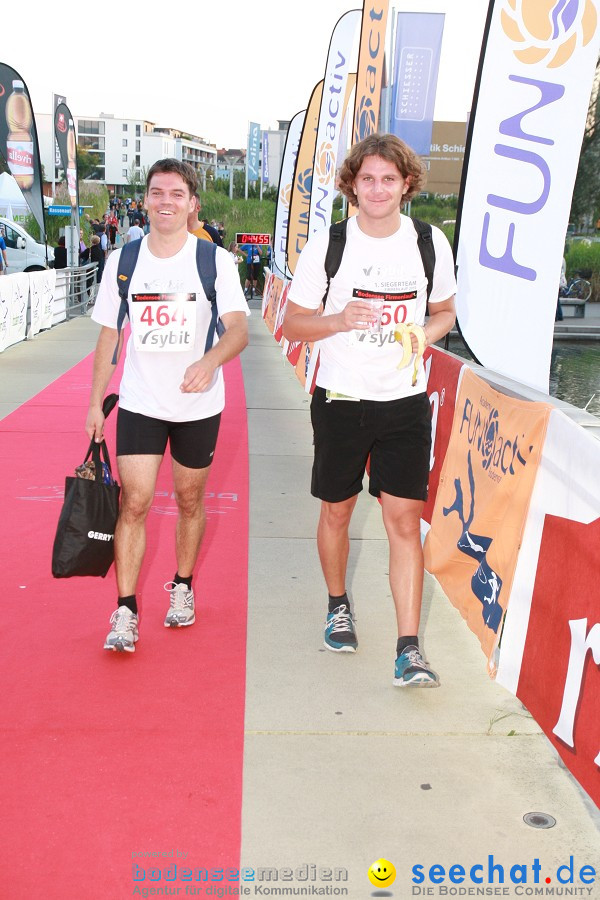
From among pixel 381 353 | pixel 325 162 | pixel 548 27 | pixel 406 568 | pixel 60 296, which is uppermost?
pixel 548 27

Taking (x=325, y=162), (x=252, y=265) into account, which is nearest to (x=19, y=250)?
(x=252, y=265)

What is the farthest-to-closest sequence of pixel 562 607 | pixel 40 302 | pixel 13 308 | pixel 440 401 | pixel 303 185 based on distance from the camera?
pixel 40 302 < pixel 303 185 < pixel 13 308 < pixel 440 401 < pixel 562 607

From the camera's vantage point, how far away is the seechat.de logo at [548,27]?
5012mm

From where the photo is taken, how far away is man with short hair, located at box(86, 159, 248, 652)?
4.22 metres

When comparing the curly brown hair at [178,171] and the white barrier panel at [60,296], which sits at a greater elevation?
the curly brown hair at [178,171]

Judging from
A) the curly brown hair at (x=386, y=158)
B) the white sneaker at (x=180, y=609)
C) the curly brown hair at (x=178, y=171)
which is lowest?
the white sneaker at (x=180, y=609)

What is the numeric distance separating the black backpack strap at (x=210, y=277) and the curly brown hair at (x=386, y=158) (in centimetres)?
63

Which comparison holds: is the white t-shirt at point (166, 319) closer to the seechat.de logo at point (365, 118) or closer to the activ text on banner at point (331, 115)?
the seechat.de logo at point (365, 118)

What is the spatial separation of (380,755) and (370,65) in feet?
27.5

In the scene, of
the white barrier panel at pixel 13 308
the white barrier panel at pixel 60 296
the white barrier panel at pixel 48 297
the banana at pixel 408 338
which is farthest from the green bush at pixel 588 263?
the banana at pixel 408 338

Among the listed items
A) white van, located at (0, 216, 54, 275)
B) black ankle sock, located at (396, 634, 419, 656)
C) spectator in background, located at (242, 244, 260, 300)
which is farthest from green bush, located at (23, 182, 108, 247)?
black ankle sock, located at (396, 634, 419, 656)

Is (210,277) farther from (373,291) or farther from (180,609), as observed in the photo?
(180,609)

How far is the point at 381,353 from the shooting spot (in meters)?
4.03

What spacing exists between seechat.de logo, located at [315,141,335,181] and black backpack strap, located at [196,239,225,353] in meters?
9.67
